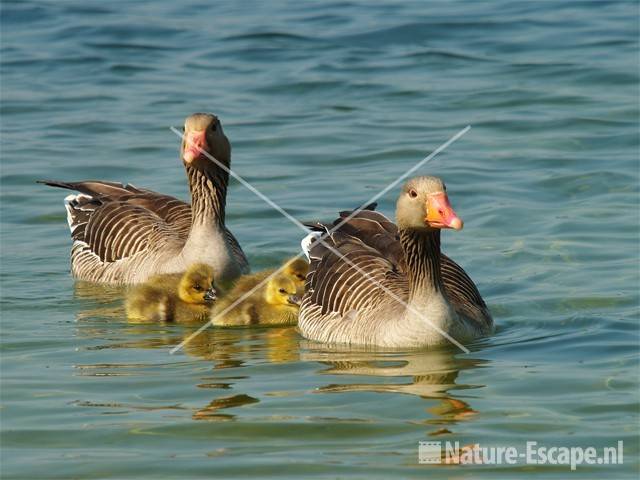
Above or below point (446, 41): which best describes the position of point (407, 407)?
below

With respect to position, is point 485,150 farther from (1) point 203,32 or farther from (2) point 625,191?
(1) point 203,32

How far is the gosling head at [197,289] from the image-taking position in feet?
39.8

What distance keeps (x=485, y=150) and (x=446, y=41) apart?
7.20 m

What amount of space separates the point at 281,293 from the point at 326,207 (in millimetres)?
3775

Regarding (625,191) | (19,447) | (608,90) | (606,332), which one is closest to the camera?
(19,447)

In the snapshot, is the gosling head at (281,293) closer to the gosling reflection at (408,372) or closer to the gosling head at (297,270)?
the gosling head at (297,270)

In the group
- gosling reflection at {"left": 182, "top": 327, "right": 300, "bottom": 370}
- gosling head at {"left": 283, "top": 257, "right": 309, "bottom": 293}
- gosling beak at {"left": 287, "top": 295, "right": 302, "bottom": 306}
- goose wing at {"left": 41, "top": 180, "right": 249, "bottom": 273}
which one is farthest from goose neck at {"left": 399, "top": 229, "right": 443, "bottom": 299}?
goose wing at {"left": 41, "top": 180, "right": 249, "bottom": 273}

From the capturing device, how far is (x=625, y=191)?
1619 cm

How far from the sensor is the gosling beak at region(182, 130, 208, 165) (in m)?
12.6

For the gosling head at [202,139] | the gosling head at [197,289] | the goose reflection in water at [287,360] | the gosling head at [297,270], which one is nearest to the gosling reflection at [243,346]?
the goose reflection in water at [287,360]

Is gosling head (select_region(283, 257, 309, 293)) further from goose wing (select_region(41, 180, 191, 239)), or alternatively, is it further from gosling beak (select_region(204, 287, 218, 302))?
goose wing (select_region(41, 180, 191, 239))

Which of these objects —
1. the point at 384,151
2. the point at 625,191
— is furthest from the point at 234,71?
the point at 625,191

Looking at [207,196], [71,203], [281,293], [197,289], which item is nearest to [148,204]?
[71,203]

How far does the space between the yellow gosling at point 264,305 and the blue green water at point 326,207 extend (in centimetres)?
17
